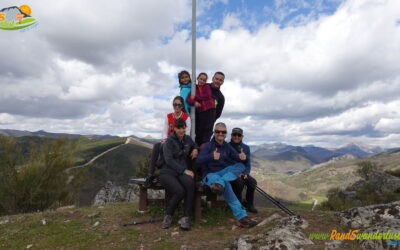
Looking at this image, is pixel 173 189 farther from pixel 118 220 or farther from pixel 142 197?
pixel 118 220

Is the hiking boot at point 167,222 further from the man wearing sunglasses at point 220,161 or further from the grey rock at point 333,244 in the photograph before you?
the grey rock at point 333,244

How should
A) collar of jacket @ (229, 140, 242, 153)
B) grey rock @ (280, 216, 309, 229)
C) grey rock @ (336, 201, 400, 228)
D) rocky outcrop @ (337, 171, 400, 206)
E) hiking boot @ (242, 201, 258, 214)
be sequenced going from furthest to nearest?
1. rocky outcrop @ (337, 171, 400, 206)
2. hiking boot @ (242, 201, 258, 214)
3. collar of jacket @ (229, 140, 242, 153)
4. grey rock @ (280, 216, 309, 229)
5. grey rock @ (336, 201, 400, 228)

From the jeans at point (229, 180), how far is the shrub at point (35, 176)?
1912cm

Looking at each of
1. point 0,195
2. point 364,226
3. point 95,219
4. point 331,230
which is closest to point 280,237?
point 331,230

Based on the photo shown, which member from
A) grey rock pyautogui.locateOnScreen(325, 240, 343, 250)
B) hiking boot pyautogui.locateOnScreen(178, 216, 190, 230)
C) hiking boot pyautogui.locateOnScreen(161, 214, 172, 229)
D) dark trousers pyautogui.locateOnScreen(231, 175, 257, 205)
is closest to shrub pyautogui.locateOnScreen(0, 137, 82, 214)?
hiking boot pyautogui.locateOnScreen(161, 214, 172, 229)

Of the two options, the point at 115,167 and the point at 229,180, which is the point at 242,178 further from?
the point at 115,167

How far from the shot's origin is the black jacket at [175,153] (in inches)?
254

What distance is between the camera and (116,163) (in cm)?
14812

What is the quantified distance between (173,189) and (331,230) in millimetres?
3857

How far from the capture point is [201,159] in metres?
6.70

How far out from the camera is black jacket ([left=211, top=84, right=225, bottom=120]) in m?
8.31

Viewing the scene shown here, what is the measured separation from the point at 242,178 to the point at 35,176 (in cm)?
2191

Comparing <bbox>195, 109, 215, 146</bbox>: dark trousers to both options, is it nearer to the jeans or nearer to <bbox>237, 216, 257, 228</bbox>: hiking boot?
the jeans

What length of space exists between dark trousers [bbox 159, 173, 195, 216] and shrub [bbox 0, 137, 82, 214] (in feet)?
60.3
